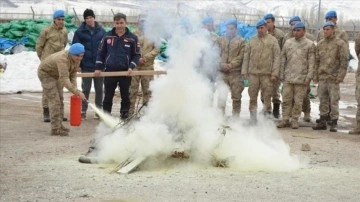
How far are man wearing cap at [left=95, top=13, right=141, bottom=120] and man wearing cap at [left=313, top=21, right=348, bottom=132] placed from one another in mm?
3518

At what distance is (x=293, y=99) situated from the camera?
508 inches

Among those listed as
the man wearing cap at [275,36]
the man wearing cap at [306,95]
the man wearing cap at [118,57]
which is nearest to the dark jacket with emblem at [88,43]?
the man wearing cap at [118,57]

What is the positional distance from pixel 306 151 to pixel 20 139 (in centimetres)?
466

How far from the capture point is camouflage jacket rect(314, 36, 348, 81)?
1234 cm

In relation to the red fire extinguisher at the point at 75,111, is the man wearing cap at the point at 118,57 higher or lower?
higher

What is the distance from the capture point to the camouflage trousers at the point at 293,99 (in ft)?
41.6

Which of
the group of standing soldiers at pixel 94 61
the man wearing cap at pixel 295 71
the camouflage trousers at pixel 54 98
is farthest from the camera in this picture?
the man wearing cap at pixel 295 71

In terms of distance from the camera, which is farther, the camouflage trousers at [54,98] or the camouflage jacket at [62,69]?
the camouflage trousers at [54,98]

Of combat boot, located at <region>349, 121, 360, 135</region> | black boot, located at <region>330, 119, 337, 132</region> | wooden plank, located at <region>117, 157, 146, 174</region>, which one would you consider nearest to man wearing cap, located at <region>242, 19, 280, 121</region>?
black boot, located at <region>330, 119, 337, 132</region>

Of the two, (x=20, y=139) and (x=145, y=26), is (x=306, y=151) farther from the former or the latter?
(x=20, y=139)

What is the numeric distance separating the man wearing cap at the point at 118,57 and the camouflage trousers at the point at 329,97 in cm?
364

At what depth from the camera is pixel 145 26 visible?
35.1ft

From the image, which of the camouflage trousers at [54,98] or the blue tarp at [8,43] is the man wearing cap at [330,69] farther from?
the blue tarp at [8,43]

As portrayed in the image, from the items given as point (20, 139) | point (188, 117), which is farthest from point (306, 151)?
point (20, 139)
